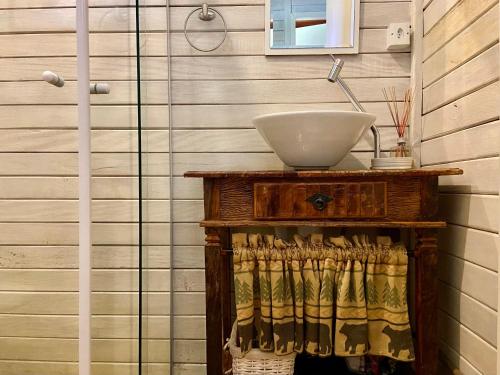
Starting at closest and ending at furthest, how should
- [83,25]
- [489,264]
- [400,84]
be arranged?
[83,25] < [489,264] < [400,84]

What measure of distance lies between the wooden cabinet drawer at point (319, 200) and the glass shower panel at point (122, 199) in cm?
33

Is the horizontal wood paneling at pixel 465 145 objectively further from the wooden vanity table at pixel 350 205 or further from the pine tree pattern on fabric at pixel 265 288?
the pine tree pattern on fabric at pixel 265 288

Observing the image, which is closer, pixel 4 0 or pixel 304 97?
pixel 4 0

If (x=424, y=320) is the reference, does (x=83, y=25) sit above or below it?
above

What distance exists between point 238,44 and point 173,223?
0.70 meters

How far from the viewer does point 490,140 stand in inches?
31.5

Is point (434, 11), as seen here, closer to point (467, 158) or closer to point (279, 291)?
point (467, 158)

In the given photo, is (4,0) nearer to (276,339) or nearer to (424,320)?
(276,339)

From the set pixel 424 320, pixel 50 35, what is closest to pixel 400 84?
pixel 424 320

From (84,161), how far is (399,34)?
1.09 meters

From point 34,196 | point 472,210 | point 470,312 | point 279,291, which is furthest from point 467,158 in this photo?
point 34,196

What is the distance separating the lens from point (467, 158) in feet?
2.97

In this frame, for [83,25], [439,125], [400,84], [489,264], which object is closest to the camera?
[83,25]

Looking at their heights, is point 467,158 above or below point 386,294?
above
